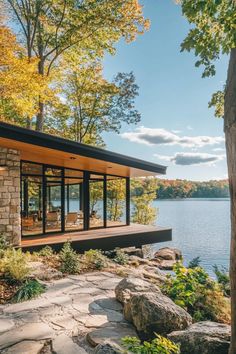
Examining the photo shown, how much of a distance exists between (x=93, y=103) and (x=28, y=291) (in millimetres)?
16689

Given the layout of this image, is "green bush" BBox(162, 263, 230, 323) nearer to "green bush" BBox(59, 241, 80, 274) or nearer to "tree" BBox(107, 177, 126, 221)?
"green bush" BBox(59, 241, 80, 274)

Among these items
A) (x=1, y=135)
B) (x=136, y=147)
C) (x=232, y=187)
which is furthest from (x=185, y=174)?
(x=232, y=187)

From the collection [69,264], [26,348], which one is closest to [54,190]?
[69,264]

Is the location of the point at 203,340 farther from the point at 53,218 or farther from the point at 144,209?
the point at 144,209

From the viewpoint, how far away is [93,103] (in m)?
19.8

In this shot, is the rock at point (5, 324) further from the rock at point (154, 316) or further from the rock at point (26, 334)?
the rock at point (154, 316)

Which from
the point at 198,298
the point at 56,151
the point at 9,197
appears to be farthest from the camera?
the point at 56,151

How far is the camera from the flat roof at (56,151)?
706 cm

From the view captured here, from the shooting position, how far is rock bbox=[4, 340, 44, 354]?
9.77ft

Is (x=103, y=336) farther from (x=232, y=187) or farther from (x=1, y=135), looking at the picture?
(x=1, y=135)

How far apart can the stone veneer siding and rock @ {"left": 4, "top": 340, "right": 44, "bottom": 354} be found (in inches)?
200

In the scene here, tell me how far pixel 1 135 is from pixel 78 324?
4.75 m

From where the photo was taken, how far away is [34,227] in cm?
1001

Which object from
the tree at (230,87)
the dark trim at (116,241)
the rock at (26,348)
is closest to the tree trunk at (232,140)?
the tree at (230,87)
